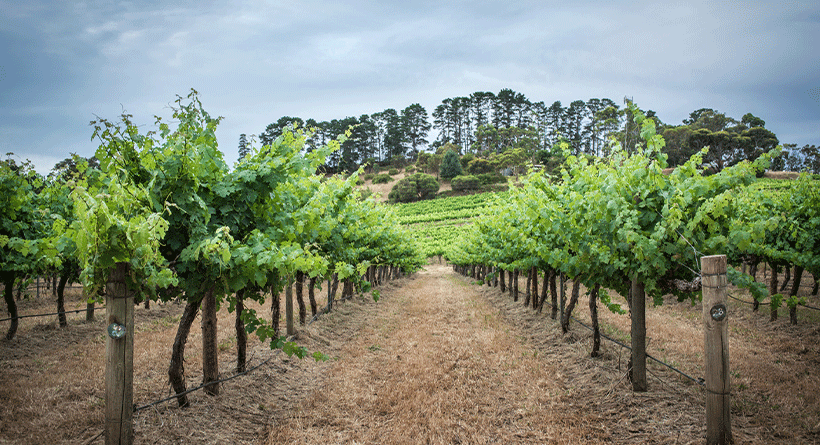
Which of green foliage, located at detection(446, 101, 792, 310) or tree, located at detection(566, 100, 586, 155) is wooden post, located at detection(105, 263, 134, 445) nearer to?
green foliage, located at detection(446, 101, 792, 310)

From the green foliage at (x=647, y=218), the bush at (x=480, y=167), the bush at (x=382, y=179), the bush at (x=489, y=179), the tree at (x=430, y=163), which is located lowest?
the green foliage at (x=647, y=218)

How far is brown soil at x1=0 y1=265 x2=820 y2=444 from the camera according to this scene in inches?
177

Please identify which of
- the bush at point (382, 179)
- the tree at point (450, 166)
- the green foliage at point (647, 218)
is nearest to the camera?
the green foliage at point (647, 218)

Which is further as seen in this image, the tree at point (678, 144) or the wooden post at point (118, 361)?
the tree at point (678, 144)

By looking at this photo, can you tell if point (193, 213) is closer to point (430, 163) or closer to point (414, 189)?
point (414, 189)

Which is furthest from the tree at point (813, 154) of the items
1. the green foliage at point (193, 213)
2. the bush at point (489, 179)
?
the green foliage at point (193, 213)

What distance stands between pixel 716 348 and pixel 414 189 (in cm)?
6176

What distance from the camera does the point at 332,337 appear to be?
9094mm

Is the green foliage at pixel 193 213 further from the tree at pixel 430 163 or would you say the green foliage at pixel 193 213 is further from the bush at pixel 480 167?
the tree at pixel 430 163

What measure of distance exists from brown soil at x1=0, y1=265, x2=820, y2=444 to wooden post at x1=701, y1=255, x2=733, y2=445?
417 mm

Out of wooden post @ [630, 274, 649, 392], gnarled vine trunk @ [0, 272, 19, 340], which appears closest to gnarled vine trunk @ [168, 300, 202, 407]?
wooden post @ [630, 274, 649, 392]

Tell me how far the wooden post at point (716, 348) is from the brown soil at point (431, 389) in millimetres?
417

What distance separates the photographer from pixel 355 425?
192 inches

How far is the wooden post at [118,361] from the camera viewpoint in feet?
10.1
